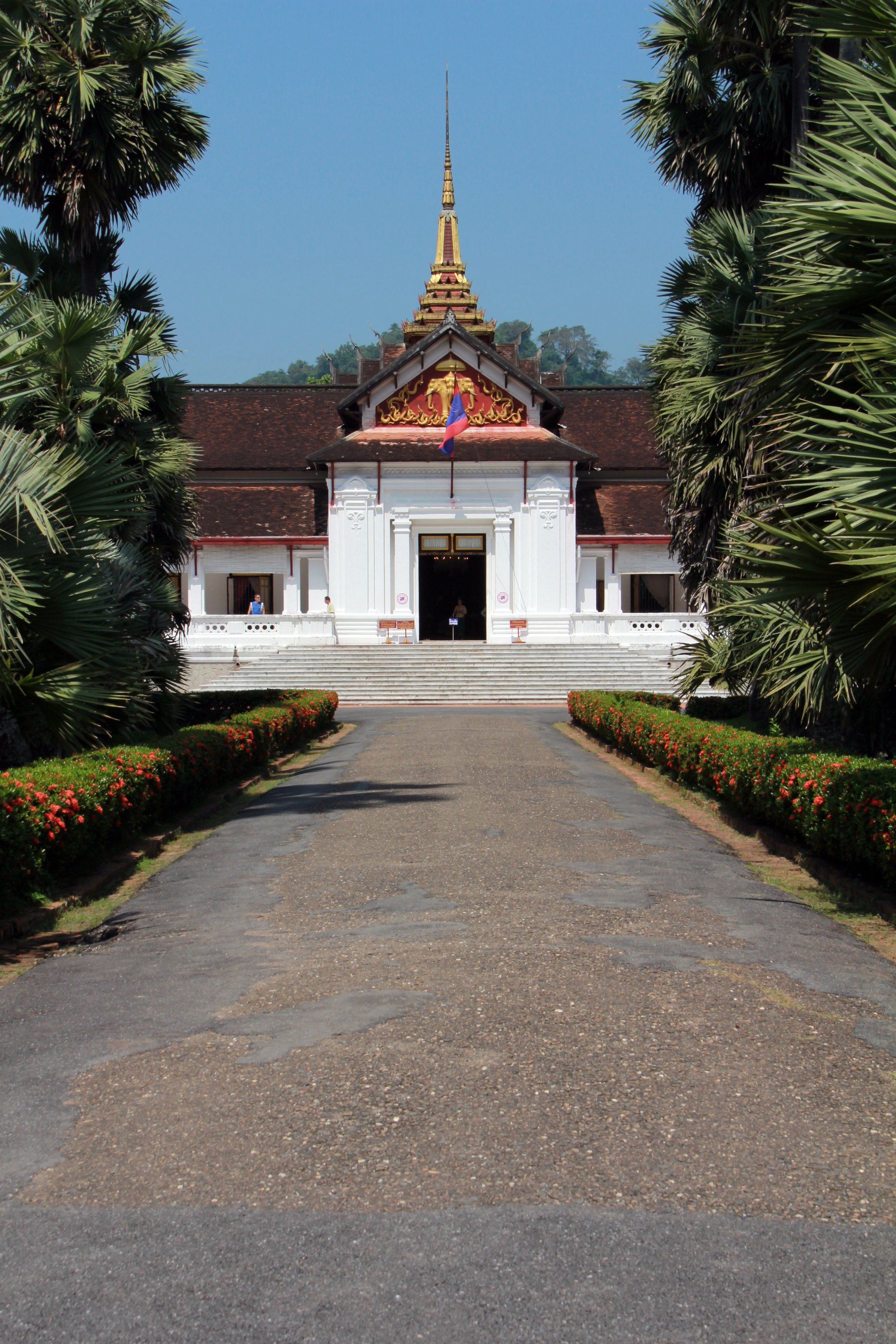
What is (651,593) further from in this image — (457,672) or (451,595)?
(457,672)

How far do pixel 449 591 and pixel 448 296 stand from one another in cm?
1146

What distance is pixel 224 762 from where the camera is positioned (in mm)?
15195

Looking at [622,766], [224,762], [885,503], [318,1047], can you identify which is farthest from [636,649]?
[318,1047]

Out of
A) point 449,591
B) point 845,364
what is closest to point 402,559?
point 449,591

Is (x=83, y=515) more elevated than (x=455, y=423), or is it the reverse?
(x=455, y=423)

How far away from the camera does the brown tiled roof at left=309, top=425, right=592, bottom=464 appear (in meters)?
41.6

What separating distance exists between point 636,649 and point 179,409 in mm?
20703

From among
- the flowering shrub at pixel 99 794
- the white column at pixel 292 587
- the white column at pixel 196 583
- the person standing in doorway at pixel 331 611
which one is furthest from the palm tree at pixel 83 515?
the white column at pixel 196 583

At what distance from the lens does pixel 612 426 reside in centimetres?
4897

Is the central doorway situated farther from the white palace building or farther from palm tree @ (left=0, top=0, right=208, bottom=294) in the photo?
palm tree @ (left=0, top=0, right=208, bottom=294)

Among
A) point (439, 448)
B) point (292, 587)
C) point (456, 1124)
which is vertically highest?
point (439, 448)

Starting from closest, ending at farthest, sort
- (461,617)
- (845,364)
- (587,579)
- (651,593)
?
(845,364), (587,579), (651,593), (461,617)

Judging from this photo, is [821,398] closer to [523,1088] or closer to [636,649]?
[523,1088]

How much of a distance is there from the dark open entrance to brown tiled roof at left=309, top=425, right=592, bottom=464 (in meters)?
6.32
